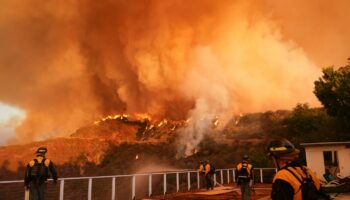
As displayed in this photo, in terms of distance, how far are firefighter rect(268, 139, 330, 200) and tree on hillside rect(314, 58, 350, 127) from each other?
3321 cm

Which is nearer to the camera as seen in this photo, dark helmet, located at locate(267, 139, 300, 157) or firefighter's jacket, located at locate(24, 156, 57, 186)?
dark helmet, located at locate(267, 139, 300, 157)

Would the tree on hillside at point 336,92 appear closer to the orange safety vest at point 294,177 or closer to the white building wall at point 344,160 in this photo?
the white building wall at point 344,160

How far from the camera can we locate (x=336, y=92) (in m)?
34.5

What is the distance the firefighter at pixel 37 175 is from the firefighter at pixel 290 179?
24.1ft

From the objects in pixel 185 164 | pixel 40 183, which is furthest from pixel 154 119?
pixel 40 183

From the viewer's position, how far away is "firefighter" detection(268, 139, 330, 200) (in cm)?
288

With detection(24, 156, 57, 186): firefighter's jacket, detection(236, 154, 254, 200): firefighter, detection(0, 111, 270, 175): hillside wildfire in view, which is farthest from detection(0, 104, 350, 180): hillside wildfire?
detection(24, 156, 57, 186): firefighter's jacket

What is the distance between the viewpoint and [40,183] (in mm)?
8914

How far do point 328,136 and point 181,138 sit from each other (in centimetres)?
2580

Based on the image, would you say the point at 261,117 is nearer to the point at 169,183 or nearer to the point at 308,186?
the point at 169,183

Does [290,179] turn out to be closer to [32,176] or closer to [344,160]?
[32,176]

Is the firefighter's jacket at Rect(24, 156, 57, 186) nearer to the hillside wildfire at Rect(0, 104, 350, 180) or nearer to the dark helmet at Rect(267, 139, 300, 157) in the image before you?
the dark helmet at Rect(267, 139, 300, 157)

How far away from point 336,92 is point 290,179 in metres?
35.6

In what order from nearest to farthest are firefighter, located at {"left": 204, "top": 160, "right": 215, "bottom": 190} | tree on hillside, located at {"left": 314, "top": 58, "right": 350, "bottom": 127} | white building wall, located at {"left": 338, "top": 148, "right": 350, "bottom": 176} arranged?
firefighter, located at {"left": 204, "top": 160, "right": 215, "bottom": 190} < white building wall, located at {"left": 338, "top": 148, "right": 350, "bottom": 176} < tree on hillside, located at {"left": 314, "top": 58, "right": 350, "bottom": 127}
